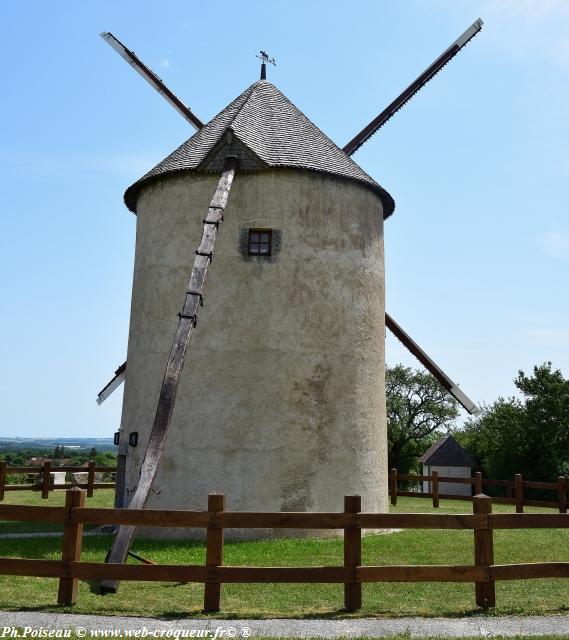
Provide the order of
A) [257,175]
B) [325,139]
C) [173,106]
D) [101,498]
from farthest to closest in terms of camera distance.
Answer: [101,498] < [173,106] < [325,139] < [257,175]

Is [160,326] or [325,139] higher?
[325,139]

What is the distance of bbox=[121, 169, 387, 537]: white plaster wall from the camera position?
12.8 metres

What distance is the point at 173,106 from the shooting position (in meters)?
18.8

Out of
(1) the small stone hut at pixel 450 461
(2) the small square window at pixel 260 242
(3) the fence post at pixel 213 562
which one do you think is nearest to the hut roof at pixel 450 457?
(1) the small stone hut at pixel 450 461

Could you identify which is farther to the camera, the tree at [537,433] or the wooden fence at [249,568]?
the tree at [537,433]

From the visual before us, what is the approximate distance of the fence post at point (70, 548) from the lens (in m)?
7.01

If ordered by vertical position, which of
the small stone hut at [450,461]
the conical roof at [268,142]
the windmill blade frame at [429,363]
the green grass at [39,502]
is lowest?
the green grass at [39,502]

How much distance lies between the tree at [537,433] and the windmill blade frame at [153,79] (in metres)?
16.2

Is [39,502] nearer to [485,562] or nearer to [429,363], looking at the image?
[429,363]

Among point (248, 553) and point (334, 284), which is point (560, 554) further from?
point (334, 284)

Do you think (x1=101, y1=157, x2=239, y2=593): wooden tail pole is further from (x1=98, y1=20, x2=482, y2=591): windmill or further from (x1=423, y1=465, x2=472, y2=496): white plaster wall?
(x1=423, y1=465, x2=472, y2=496): white plaster wall

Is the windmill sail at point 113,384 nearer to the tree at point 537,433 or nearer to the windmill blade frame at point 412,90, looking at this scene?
the windmill blade frame at point 412,90

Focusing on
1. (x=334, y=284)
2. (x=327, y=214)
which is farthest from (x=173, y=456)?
(x=327, y=214)

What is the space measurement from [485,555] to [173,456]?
6999 millimetres
